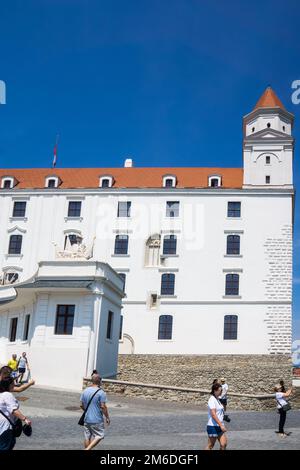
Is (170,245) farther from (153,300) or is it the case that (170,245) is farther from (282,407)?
(282,407)

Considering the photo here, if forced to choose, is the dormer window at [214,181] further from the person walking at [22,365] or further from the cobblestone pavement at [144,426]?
the cobblestone pavement at [144,426]

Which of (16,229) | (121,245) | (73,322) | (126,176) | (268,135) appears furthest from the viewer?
(126,176)

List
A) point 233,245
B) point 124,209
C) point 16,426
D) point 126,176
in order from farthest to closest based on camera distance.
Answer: point 126,176 → point 124,209 → point 233,245 → point 16,426

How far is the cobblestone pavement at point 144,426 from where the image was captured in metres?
12.1

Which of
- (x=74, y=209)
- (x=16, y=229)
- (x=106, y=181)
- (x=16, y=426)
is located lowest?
(x=16, y=426)

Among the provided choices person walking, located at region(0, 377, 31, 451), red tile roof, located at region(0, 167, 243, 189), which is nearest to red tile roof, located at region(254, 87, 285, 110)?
red tile roof, located at region(0, 167, 243, 189)

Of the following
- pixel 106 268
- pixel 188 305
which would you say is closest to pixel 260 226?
pixel 188 305

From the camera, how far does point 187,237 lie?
4188cm

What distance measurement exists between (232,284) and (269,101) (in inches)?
635

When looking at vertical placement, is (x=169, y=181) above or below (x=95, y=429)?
above

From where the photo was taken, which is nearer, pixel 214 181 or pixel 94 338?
pixel 94 338

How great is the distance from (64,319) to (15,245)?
68.2 ft

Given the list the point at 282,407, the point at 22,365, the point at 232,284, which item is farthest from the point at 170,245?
the point at 282,407

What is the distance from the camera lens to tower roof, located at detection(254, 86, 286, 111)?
4503 centimetres
